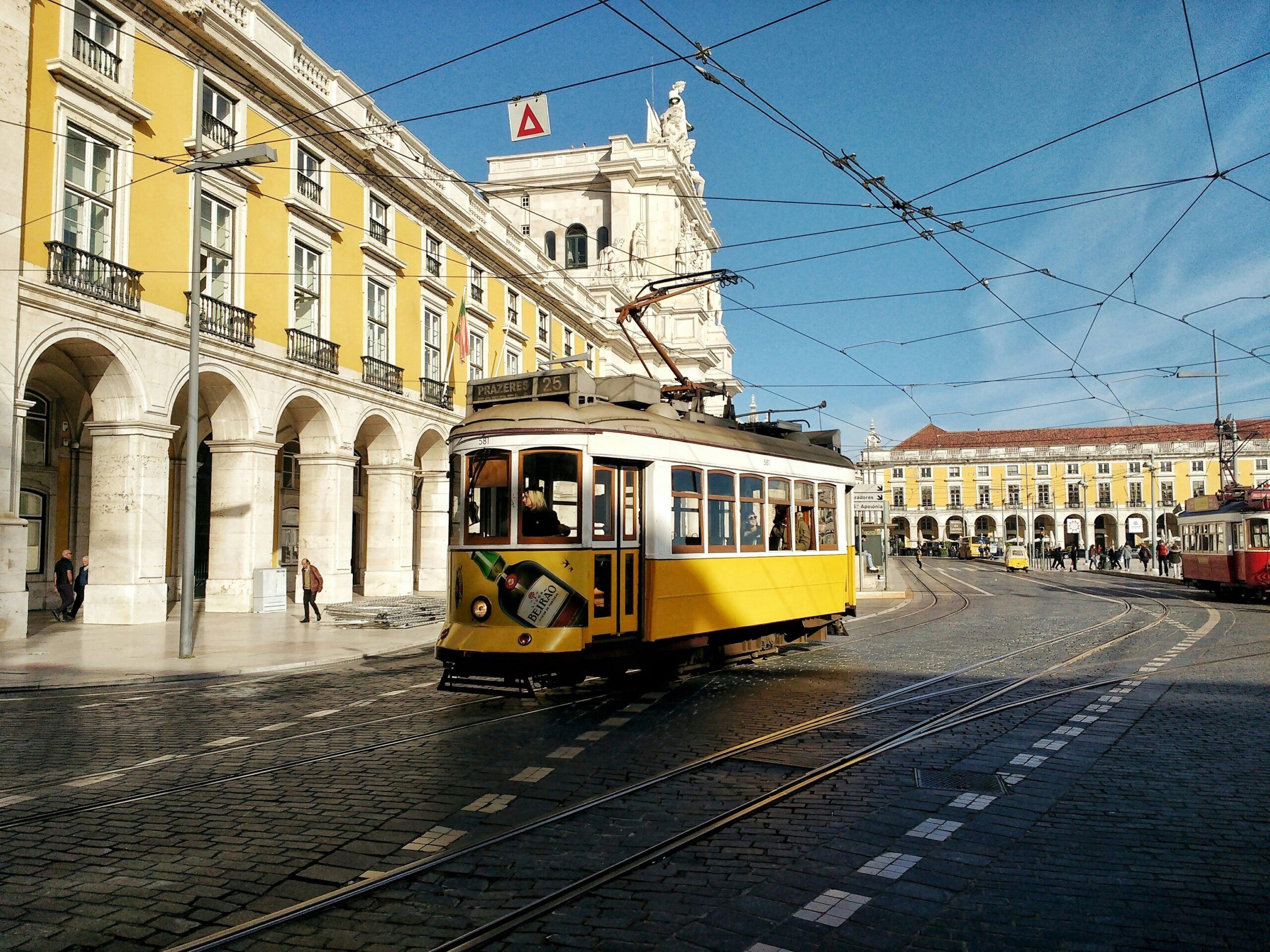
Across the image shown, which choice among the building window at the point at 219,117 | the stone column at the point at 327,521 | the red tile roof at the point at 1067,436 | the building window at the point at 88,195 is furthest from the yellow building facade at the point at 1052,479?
the building window at the point at 88,195

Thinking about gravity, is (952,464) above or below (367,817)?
above

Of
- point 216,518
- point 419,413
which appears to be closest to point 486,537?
point 216,518

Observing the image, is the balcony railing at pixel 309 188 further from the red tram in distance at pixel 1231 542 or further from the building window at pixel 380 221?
the red tram in distance at pixel 1231 542

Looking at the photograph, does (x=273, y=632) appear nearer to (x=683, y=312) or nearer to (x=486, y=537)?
(x=486, y=537)

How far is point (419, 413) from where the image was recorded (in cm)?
3067

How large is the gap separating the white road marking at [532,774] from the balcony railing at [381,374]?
21.9 metres

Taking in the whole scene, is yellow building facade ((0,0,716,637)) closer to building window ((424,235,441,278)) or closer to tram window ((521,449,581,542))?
building window ((424,235,441,278))

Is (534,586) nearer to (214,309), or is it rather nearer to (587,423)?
(587,423)

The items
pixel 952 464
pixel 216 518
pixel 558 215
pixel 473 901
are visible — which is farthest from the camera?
pixel 952 464

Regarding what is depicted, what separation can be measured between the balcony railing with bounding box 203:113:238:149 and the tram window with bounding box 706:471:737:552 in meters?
16.0

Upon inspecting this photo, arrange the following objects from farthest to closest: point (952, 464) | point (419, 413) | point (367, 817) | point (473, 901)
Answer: point (952, 464) → point (419, 413) → point (367, 817) → point (473, 901)

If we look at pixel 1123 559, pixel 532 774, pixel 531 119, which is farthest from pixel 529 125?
pixel 1123 559

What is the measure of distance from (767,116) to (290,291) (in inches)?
610

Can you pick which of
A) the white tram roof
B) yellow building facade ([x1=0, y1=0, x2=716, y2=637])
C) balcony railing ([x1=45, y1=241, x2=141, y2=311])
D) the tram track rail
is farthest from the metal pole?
the tram track rail
